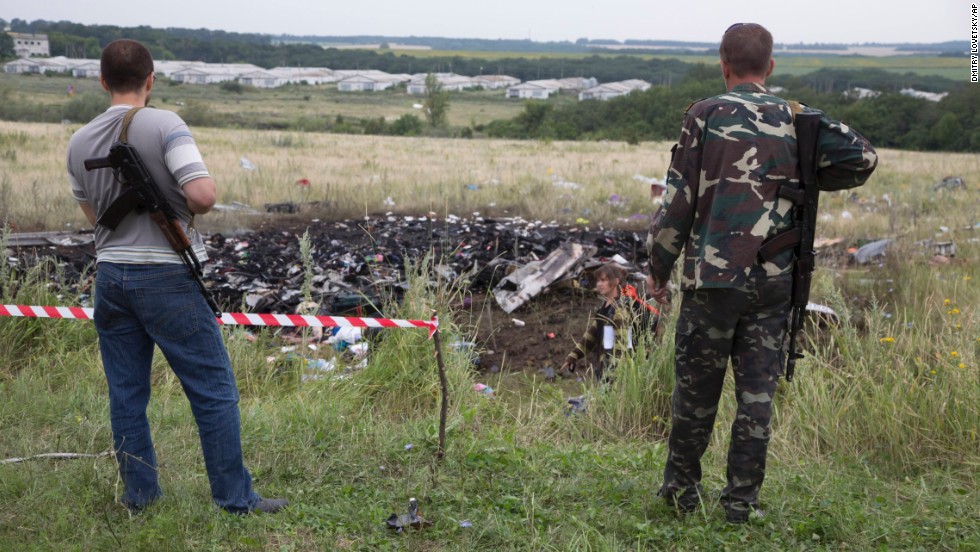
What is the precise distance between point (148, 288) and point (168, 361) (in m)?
0.31

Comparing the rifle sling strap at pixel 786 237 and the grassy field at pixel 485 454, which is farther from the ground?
the rifle sling strap at pixel 786 237

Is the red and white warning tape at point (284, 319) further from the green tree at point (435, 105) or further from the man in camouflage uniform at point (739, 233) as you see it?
the green tree at point (435, 105)

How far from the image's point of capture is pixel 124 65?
3.14m

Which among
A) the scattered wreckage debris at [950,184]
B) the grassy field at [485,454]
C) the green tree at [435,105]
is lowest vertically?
the green tree at [435,105]

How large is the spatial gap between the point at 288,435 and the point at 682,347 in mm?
2034

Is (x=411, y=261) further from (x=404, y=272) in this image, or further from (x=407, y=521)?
(x=407, y=521)

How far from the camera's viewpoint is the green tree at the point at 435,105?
58156 mm

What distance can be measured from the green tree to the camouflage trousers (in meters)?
54.3

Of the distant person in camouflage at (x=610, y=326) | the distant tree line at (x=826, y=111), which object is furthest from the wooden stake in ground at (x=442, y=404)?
the distant tree line at (x=826, y=111)

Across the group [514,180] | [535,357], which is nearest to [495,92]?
[514,180]

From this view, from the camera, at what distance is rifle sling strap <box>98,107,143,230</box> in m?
3.08

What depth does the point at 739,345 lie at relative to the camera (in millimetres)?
3277

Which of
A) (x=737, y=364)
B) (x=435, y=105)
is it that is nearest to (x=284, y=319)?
(x=737, y=364)

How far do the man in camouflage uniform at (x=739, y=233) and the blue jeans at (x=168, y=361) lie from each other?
1.75 meters
